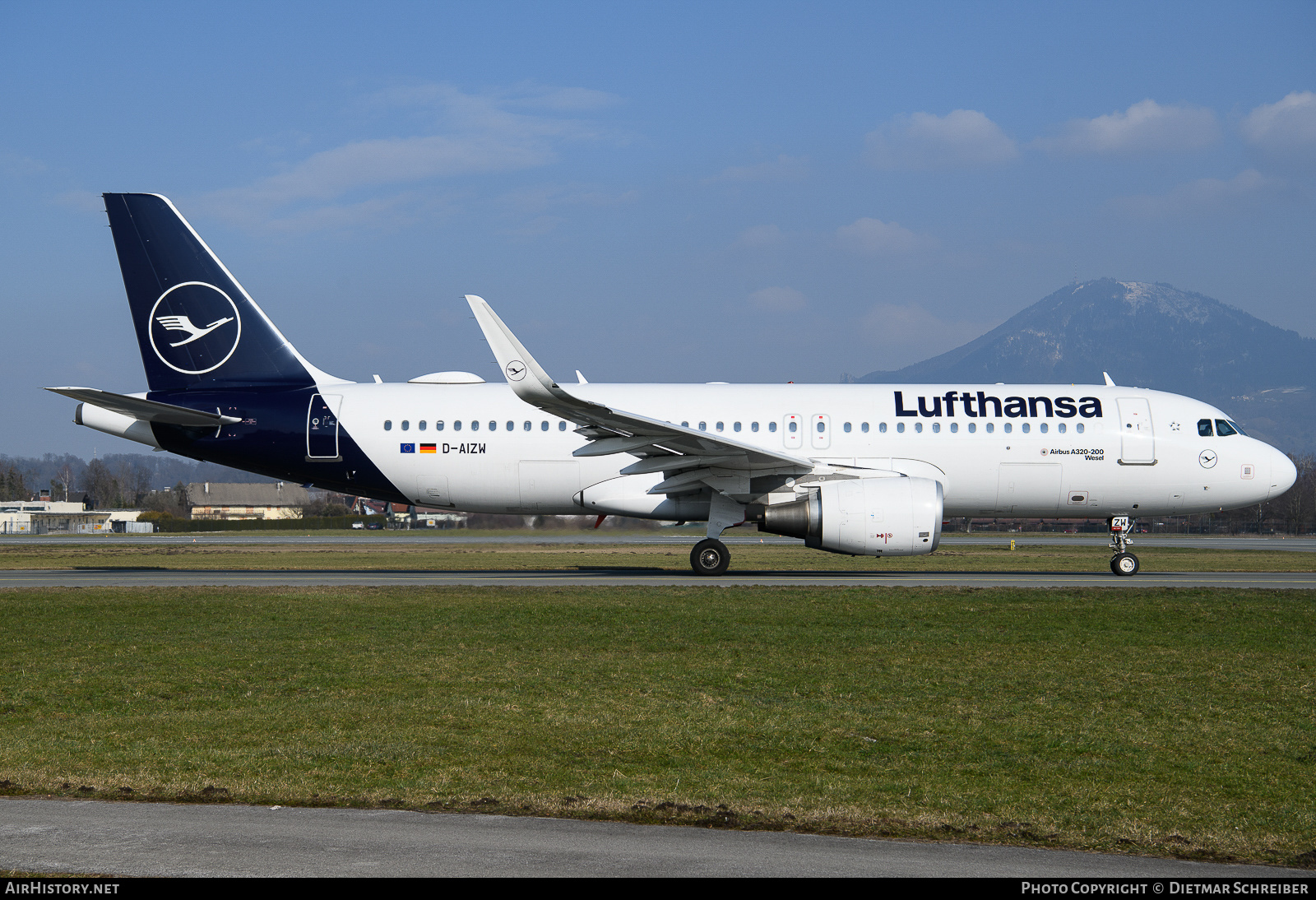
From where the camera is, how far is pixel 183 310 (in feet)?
74.2

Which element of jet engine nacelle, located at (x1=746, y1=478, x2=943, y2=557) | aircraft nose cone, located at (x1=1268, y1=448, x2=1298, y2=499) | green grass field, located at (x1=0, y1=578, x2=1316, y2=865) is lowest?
green grass field, located at (x1=0, y1=578, x2=1316, y2=865)

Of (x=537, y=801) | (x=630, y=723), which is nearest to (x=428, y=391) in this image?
(x=630, y=723)

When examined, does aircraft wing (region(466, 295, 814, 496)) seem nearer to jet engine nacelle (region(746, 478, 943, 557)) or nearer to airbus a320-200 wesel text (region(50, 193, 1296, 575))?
airbus a320-200 wesel text (region(50, 193, 1296, 575))

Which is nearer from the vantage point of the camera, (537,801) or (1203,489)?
(537,801)

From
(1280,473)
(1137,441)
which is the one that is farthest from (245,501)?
(1280,473)

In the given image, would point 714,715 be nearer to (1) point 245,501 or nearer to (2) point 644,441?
(2) point 644,441

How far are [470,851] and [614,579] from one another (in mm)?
15710

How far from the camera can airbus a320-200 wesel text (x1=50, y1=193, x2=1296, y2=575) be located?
2178cm

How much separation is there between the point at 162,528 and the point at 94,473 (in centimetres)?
7617

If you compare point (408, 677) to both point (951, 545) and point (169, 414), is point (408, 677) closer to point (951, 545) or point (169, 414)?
point (169, 414)

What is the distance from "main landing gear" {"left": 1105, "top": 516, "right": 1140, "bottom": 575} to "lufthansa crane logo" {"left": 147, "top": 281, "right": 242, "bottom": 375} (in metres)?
19.3

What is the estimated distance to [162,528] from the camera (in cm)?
7844

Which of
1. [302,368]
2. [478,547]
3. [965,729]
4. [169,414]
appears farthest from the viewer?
[478,547]

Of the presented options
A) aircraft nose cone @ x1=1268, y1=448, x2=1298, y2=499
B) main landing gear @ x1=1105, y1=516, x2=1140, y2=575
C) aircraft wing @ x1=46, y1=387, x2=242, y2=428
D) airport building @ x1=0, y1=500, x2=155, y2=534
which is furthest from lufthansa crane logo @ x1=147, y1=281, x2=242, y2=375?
airport building @ x1=0, y1=500, x2=155, y2=534
